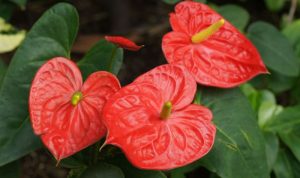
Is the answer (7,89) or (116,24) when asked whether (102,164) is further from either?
(116,24)

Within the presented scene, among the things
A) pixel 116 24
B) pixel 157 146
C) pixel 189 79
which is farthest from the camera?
pixel 116 24

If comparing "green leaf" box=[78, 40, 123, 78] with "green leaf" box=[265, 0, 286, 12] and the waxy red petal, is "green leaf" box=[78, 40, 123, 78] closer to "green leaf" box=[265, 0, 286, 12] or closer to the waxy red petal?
the waxy red petal

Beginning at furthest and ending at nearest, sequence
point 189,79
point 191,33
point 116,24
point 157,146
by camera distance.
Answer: point 116,24, point 191,33, point 189,79, point 157,146

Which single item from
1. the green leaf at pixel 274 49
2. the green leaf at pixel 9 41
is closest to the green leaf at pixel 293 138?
the green leaf at pixel 274 49

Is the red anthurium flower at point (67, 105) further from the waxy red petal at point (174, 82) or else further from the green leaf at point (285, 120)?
the green leaf at point (285, 120)

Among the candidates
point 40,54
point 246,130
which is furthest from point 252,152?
point 40,54
